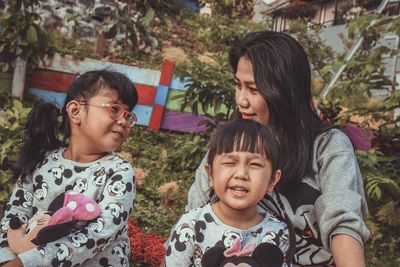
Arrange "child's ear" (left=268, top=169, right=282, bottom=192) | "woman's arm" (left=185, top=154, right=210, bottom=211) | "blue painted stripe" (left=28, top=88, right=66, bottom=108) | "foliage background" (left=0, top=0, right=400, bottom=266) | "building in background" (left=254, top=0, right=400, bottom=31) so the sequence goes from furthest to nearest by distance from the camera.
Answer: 1. "building in background" (left=254, top=0, right=400, bottom=31)
2. "blue painted stripe" (left=28, top=88, right=66, bottom=108)
3. "foliage background" (left=0, top=0, right=400, bottom=266)
4. "woman's arm" (left=185, top=154, right=210, bottom=211)
5. "child's ear" (left=268, top=169, right=282, bottom=192)

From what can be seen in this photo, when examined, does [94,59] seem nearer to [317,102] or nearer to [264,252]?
[317,102]

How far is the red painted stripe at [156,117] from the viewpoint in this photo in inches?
240

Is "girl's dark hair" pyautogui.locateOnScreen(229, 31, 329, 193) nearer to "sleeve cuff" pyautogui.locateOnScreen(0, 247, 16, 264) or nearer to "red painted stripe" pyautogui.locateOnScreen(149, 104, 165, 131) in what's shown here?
"sleeve cuff" pyautogui.locateOnScreen(0, 247, 16, 264)

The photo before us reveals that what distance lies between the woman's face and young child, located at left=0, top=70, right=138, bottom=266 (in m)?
0.51

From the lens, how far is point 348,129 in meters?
5.79

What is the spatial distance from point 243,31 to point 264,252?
376 inches

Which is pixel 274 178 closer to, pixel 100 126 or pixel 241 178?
pixel 241 178

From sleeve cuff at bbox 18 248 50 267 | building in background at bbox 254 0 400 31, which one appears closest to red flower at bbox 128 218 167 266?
sleeve cuff at bbox 18 248 50 267

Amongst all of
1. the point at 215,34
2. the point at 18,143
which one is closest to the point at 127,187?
the point at 18,143

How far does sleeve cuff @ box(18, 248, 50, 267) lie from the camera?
1720mm

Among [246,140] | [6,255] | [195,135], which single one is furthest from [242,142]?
[195,135]

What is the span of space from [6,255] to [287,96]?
122 centimetres

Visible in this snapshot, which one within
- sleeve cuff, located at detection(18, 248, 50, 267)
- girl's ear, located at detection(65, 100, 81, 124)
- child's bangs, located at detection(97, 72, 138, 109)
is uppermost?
child's bangs, located at detection(97, 72, 138, 109)

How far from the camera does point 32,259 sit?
1.73 m
